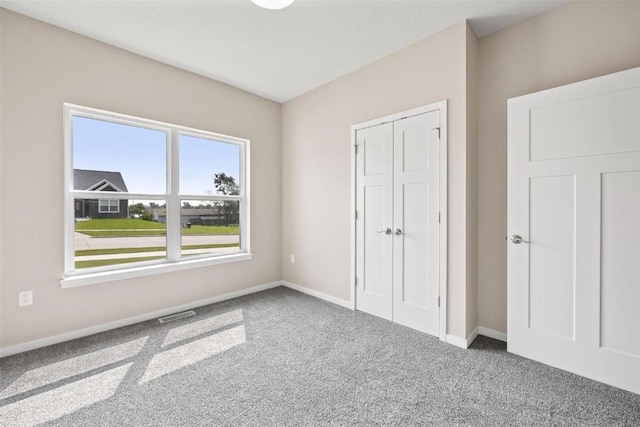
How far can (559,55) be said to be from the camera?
2.26 metres

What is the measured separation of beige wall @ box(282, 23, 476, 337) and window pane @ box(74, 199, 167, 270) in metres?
1.75

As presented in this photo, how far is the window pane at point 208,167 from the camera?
3.46 meters

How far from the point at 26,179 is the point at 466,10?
3916mm

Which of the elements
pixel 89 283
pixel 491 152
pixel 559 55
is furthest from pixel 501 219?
pixel 89 283

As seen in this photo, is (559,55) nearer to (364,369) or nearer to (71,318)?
(364,369)

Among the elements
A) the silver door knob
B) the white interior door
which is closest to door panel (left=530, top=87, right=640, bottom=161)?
the white interior door

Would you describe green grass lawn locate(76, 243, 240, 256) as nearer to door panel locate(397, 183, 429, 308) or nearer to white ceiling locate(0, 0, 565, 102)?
white ceiling locate(0, 0, 565, 102)

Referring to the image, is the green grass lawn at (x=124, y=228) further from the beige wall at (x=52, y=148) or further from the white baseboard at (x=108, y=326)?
the white baseboard at (x=108, y=326)

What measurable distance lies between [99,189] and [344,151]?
2644mm

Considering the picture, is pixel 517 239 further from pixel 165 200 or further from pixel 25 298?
pixel 25 298

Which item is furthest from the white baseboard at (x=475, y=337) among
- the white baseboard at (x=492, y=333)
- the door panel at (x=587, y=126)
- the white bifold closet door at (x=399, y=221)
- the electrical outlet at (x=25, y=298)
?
the electrical outlet at (x=25, y=298)

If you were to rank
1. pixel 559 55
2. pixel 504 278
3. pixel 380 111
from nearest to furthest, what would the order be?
pixel 559 55 → pixel 504 278 → pixel 380 111

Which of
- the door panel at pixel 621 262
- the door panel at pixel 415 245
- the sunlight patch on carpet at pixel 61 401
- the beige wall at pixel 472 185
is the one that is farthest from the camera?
the door panel at pixel 415 245

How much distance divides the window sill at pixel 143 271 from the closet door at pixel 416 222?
2093 mm
